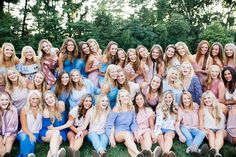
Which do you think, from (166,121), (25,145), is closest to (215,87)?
(166,121)

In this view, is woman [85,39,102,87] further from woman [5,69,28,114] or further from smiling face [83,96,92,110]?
woman [5,69,28,114]

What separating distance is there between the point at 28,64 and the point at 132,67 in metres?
1.86

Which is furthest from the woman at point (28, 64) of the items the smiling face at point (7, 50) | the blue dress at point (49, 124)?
the blue dress at point (49, 124)

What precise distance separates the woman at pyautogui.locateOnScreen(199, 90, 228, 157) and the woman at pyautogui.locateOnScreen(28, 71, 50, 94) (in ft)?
8.18

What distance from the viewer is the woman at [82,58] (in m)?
7.07

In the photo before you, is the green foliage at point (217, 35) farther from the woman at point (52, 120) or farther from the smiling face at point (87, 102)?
the woman at point (52, 120)

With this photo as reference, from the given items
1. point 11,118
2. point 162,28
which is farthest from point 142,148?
point 162,28

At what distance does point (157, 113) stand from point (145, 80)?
117 cm

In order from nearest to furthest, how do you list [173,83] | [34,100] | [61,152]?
[61,152] < [34,100] < [173,83]

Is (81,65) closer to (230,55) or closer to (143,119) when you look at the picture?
(143,119)

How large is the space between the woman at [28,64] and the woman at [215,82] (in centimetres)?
297

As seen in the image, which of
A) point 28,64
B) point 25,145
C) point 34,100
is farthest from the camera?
point 28,64

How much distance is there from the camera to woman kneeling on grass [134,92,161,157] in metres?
Result: 5.62

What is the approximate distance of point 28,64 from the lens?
22.1ft
